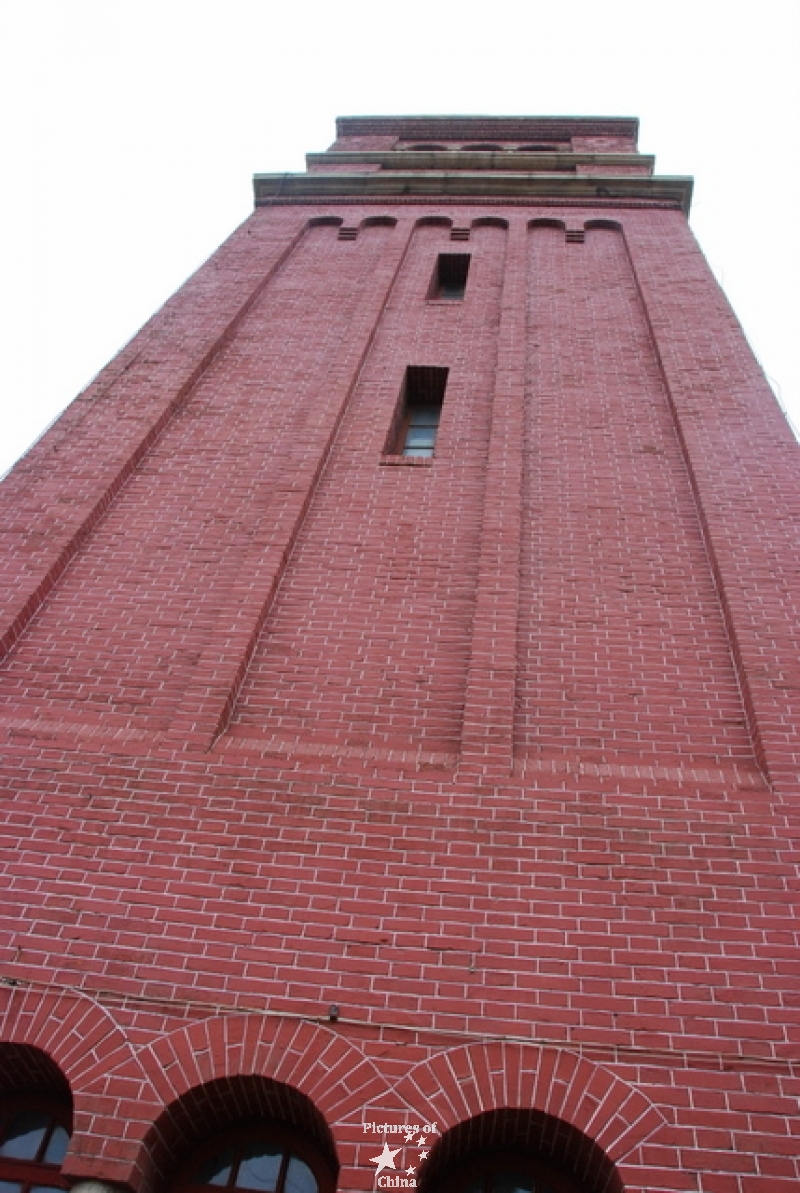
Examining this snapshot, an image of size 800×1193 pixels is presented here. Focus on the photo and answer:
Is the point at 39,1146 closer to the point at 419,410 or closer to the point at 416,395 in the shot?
the point at 419,410

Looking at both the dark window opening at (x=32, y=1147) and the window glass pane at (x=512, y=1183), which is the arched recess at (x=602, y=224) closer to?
the window glass pane at (x=512, y=1183)

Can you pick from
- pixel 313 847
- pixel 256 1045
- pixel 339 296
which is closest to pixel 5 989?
pixel 256 1045

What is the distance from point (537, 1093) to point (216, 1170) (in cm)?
149

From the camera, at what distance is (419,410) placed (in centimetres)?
949

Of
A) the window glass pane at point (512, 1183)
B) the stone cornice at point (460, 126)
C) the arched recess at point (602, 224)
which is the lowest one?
the window glass pane at point (512, 1183)

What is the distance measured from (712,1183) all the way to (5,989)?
314cm

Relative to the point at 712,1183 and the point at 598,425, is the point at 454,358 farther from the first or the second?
the point at 712,1183

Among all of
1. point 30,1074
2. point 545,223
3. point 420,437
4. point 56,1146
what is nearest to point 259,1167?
point 56,1146

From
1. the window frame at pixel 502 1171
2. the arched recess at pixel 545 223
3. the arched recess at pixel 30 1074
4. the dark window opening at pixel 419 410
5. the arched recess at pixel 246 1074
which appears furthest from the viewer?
the arched recess at pixel 545 223

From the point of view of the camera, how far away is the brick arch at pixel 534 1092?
12.2 feet

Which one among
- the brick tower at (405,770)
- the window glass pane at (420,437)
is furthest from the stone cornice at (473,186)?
the window glass pane at (420,437)

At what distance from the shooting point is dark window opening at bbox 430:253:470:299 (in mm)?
12156

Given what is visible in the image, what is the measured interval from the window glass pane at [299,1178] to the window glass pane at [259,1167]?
52 millimetres

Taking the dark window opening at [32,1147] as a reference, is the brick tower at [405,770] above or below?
above
